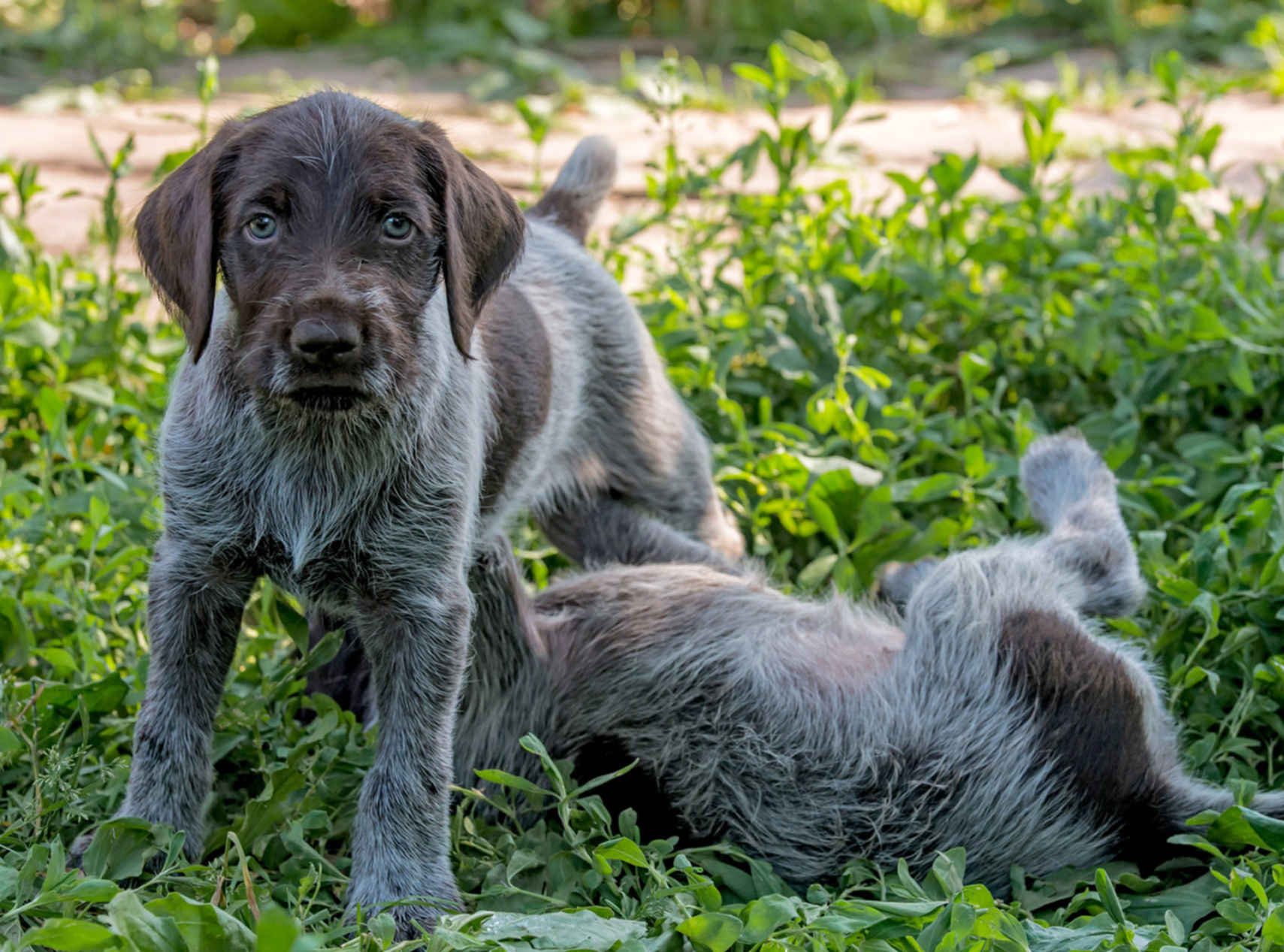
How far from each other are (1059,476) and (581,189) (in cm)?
190

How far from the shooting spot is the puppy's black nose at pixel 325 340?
3.00 m

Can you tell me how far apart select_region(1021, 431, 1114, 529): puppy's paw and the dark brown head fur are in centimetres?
226

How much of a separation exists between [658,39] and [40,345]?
7.40 meters

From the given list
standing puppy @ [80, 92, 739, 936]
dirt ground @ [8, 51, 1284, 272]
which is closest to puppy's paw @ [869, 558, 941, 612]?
standing puppy @ [80, 92, 739, 936]

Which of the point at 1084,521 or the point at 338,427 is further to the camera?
the point at 1084,521

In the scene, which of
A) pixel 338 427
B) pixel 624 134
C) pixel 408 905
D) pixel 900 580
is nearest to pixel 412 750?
pixel 408 905

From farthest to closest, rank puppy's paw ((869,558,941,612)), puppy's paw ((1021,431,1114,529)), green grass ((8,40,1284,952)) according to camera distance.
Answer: puppy's paw ((1021,431,1114,529))
puppy's paw ((869,558,941,612))
green grass ((8,40,1284,952))

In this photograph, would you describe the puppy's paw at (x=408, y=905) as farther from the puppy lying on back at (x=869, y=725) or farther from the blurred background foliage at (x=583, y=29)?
the blurred background foliage at (x=583, y=29)

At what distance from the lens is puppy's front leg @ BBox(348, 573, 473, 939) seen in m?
3.46

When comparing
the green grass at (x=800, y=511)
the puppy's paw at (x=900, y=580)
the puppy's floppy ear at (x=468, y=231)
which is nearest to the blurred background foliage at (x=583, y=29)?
the green grass at (x=800, y=511)

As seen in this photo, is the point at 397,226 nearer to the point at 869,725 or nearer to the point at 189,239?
the point at 189,239

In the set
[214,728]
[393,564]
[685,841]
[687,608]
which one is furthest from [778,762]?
[214,728]

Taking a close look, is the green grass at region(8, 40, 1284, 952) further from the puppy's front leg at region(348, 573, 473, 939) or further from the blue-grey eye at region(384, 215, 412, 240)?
the blue-grey eye at region(384, 215, 412, 240)

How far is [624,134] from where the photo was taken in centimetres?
878
